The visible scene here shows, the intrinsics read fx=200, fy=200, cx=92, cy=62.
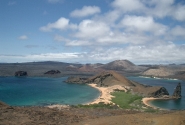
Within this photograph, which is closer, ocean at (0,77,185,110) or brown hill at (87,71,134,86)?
ocean at (0,77,185,110)

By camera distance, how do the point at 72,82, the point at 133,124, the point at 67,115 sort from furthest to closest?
the point at 72,82, the point at 67,115, the point at 133,124

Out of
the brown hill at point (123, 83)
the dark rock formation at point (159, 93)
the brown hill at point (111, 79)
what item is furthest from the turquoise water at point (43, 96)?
the dark rock formation at point (159, 93)

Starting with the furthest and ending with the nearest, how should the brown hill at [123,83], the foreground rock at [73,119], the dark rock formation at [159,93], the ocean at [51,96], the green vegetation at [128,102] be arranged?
the brown hill at [123,83]
the dark rock formation at [159,93]
the ocean at [51,96]
the green vegetation at [128,102]
the foreground rock at [73,119]

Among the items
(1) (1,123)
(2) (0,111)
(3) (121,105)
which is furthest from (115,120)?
(3) (121,105)

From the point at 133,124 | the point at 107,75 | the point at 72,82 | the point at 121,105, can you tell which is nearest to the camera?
the point at 133,124

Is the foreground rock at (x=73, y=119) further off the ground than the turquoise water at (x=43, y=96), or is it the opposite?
the foreground rock at (x=73, y=119)

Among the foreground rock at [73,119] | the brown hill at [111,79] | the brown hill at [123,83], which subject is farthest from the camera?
the brown hill at [111,79]

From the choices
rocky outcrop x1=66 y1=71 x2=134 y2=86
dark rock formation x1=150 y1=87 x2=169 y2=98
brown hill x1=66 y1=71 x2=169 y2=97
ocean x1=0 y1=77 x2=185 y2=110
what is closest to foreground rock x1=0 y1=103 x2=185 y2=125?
ocean x1=0 y1=77 x2=185 y2=110

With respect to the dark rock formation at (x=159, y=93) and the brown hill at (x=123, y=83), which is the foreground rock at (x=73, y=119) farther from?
the brown hill at (x=123, y=83)

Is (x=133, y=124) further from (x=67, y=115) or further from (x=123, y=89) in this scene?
(x=123, y=89)

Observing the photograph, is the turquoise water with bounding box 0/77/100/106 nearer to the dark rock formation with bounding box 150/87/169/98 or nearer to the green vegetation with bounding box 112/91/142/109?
the green vegetation with bounding box 112/91/142/109

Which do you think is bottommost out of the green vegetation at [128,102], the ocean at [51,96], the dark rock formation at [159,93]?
the ocean at [51,96]
